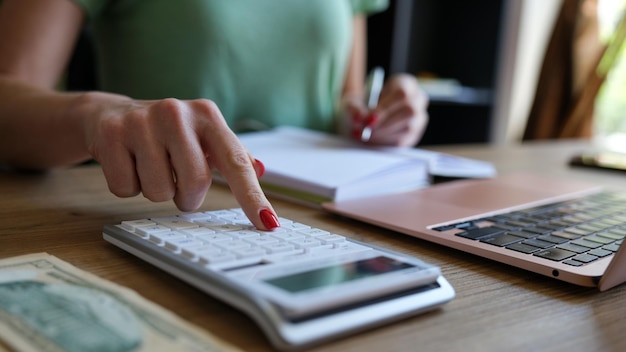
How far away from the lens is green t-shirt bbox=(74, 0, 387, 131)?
106cm

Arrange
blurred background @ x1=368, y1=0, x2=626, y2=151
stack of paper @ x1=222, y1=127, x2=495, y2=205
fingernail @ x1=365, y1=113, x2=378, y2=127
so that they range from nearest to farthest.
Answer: stack of paper @ x1=222, y1=127, x2=495, y2=205, fingernail @ x1=365, y1=113, x2=378, y2=127, blurred background @ x1=368, y1=0, x2=626, y2=151

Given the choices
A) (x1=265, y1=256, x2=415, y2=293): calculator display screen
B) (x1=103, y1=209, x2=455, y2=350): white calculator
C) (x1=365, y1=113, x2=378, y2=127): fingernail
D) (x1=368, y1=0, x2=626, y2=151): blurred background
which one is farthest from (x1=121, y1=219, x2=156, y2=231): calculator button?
Result: (x1=368, y1=0, x2=626, y2=151): blurred background

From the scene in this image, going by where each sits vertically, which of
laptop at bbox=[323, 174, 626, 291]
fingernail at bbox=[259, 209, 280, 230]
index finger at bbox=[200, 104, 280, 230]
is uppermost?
index finger at bbox=[200, 104, 280, 230]

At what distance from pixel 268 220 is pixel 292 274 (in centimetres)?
11

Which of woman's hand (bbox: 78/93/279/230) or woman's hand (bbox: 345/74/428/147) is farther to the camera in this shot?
woman's hand (bbox: 345/74/428/147)

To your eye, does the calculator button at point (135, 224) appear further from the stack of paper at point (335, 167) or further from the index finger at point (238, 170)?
the stack of paper at point (335, 167)

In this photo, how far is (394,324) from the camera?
0.36 m

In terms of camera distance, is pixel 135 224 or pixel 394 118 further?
pixel 394 118

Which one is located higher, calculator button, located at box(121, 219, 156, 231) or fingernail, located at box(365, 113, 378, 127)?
fingernail, located at box(365, 113, 378, 127)

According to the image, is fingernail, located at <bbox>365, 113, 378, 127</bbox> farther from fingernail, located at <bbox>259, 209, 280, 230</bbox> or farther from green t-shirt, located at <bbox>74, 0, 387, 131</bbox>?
fingernail, located at <bbox>259, 209, 280, 230</bbox>

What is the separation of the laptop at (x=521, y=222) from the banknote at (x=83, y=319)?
27 centimetres

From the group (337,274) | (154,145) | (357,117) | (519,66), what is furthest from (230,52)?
(519,66)

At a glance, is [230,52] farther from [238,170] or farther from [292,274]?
[292,274]

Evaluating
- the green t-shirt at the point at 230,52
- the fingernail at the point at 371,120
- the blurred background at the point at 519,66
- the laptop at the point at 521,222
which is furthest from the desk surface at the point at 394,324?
the blurred background at the point at 519,66
